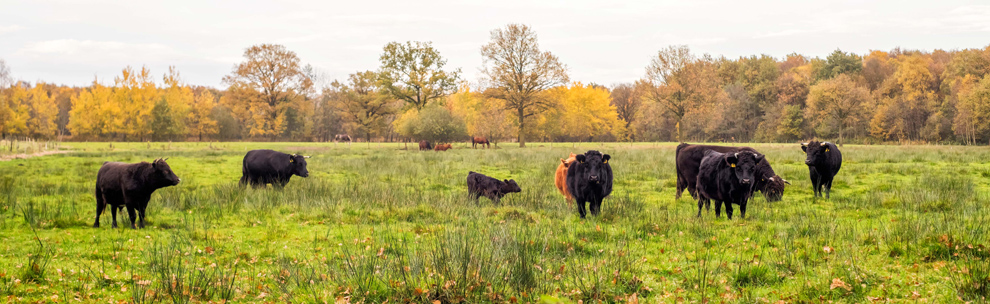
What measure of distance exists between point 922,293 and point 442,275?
171 inches

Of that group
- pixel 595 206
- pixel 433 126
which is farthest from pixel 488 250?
pixel 433 126

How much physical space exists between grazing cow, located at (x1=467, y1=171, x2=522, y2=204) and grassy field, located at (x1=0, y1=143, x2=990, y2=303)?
23 cm

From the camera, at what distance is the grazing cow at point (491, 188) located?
41.1 ft

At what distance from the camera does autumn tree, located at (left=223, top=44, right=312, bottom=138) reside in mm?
61375

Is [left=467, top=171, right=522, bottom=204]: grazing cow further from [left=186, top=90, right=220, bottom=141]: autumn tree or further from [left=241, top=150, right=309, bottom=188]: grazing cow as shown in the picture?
[left=186, top=90, right=220, bottom=141]: autumn tree

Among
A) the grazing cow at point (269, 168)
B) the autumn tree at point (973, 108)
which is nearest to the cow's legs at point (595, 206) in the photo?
the grazing cow at point (269, 168)

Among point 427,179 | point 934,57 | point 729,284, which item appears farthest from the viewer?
point 934,57

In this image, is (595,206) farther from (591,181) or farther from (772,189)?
(772,189)

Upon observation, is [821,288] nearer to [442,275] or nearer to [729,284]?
[729,284]

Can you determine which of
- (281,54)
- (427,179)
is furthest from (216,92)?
(427,179)

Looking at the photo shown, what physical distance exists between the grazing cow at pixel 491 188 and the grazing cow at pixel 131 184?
19.9ft

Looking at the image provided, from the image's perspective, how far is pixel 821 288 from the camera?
508 centimetres

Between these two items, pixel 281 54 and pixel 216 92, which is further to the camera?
pixel 216 92

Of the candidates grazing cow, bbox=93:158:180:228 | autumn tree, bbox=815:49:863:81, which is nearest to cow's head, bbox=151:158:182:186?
grazing cow, bbox=93:158:180:228
